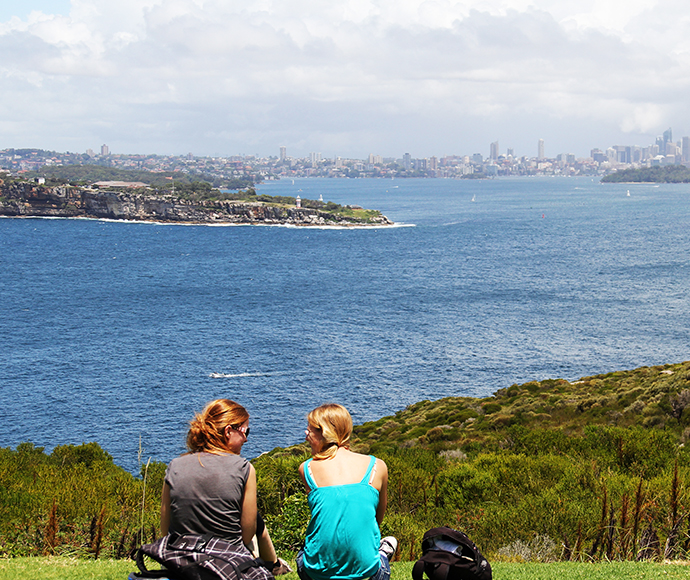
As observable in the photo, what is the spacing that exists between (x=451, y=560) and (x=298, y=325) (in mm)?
54644

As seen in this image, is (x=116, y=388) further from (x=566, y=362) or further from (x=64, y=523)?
(x=64, y=523)

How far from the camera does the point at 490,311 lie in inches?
2473

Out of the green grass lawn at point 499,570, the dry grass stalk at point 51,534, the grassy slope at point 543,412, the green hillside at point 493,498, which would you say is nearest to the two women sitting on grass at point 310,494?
the green hillside at point 493,498

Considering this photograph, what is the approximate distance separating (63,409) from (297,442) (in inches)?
578

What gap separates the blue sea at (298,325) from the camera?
40.3 m

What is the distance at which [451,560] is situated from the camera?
4.30 meters

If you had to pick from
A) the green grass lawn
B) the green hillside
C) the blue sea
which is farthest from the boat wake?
the green grass lawn

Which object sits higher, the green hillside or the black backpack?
the black backpack

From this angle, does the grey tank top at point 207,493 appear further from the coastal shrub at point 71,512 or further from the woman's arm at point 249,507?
the coastal shrub at point 71,512

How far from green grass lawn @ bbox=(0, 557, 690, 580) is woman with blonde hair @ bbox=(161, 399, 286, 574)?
6.91 ft

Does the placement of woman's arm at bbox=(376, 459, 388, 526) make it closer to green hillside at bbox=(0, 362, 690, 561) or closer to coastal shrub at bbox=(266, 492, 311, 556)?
green hillside at bbox=(0, 362, 690, 561)

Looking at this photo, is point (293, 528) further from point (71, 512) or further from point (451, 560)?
point (71, 512)

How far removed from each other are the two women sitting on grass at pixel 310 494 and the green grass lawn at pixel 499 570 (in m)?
1.92

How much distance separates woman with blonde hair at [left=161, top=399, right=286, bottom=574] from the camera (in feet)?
13.3
